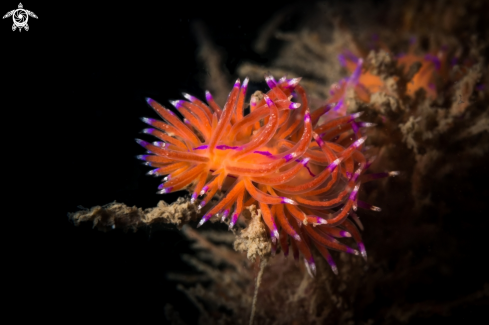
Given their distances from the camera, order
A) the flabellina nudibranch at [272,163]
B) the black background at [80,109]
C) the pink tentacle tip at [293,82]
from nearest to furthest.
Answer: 1. the flabellina nudibranch at [272,163]
2. the pink tentacle tip at [293,82]
3. the black background at [80,109]

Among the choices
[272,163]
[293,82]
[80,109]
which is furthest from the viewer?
[80,109]

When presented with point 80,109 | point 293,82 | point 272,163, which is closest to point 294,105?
point 293,82

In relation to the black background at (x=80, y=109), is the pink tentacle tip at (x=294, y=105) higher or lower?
lower

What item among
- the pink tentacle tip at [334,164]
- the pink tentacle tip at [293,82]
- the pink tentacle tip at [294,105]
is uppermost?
the pink tentacle tip at [293,82]

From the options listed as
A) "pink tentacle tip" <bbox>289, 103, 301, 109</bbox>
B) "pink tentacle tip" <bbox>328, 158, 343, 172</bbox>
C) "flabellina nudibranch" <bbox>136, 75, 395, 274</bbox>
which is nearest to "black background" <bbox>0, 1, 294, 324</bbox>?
"flabellina nudibranch" <bbox>136, 75, 395, 274</bbox>

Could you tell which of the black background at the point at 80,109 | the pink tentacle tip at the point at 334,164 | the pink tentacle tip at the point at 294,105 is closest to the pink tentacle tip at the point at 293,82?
the pink tentacle tip at the point at 294,105

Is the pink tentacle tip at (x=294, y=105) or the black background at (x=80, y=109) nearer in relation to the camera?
the pink tentacle tip at (x=294, y=105)

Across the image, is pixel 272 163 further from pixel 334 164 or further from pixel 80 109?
pixel 80 109

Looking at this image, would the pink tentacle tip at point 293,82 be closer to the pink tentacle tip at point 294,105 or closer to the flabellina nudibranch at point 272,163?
the flabellina nudibranch at point 272,163

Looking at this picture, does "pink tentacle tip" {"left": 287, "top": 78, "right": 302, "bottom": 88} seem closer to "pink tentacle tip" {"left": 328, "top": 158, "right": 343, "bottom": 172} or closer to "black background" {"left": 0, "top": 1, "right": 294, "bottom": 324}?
"pink tentacle tip" {"left": 328, "top": 158, "right": 343, "bottom": 172}

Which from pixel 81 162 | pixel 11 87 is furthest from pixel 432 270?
pixel 11 87
